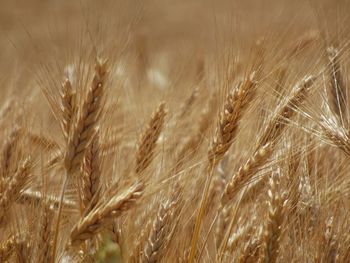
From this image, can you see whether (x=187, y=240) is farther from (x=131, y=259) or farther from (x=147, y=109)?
(x=147, y=109)

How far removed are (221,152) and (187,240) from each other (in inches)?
8.7

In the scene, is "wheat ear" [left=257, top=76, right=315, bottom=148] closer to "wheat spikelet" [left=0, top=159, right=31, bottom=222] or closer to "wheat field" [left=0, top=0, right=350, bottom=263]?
"wheat field" [left=0, top=0, right=350, bottom=263]

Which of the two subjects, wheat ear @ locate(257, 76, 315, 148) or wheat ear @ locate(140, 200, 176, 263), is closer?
wheat ear @ locate(140, 200, 176, 263)

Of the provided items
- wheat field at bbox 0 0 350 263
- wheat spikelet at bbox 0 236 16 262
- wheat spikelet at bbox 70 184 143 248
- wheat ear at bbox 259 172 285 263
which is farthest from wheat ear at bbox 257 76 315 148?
wheat spikelet at bbox 0 236 16 262

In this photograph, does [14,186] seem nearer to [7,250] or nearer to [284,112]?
[7,250]

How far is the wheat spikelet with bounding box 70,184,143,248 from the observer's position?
43.1 inches

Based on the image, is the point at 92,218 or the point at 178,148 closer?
the point at 92,218

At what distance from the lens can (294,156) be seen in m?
1.37

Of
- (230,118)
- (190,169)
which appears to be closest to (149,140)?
(190,169)

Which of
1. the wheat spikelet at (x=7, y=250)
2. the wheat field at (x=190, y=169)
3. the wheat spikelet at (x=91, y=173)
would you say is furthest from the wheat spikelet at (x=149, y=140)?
the wheat spikelet at (x=7, y=250)

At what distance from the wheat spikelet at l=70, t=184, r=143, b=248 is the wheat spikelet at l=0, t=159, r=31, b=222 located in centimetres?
28

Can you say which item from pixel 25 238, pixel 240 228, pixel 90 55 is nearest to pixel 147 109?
pixel 90 55

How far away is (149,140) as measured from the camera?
55.9 inches

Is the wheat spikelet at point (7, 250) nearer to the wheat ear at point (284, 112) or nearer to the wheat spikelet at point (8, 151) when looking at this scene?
the wheat spikelet at point (8, 151)
